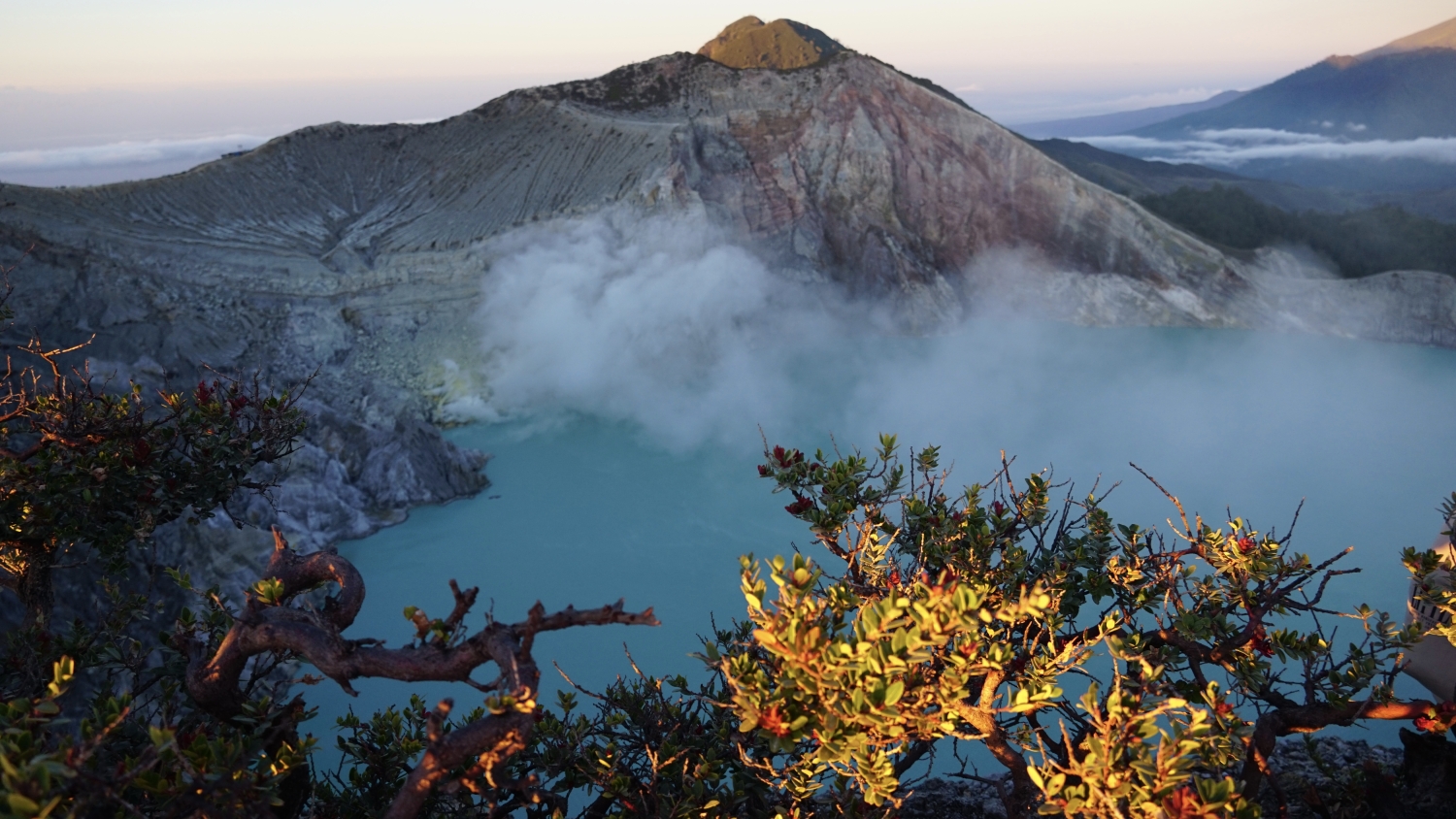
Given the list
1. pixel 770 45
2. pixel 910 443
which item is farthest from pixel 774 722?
pixel 770 45

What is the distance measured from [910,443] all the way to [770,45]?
4121 centimetres

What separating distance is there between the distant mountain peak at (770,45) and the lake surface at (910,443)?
31.2 meters

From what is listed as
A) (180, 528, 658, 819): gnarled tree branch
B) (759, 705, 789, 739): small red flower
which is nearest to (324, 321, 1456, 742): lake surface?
(180, 528, 658, 819): gnarled tree branch

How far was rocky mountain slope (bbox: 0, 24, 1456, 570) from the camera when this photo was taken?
19375 millimetres

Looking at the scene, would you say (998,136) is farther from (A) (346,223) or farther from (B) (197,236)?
(B) (197,236)

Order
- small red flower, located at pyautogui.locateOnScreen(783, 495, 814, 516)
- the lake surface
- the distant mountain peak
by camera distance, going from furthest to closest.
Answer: the distant mountain peak → the lake surface → small red flower, located at pyautogui.locateOnScreen(783, 495, 814, 516)

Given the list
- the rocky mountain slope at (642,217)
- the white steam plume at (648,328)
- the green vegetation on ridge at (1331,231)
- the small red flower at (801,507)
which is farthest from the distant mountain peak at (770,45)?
the small red flower at (801,507)

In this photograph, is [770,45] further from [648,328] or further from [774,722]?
[774,722]

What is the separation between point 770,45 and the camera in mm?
51125

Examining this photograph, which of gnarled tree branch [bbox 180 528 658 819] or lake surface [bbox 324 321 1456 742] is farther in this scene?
lake surface [bbox 324 321 1456 742]

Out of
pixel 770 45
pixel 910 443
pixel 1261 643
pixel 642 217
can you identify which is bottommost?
pixel 910 443

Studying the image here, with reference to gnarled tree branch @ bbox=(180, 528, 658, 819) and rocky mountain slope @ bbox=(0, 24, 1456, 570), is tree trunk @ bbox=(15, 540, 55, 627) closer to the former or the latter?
gnarled tree branch @ bbox=(180, 528, 658, 819)

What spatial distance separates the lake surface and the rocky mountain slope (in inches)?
89.2

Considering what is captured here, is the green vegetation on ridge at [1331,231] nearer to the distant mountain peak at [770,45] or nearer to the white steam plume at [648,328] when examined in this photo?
the white steam plume at [648,328]
